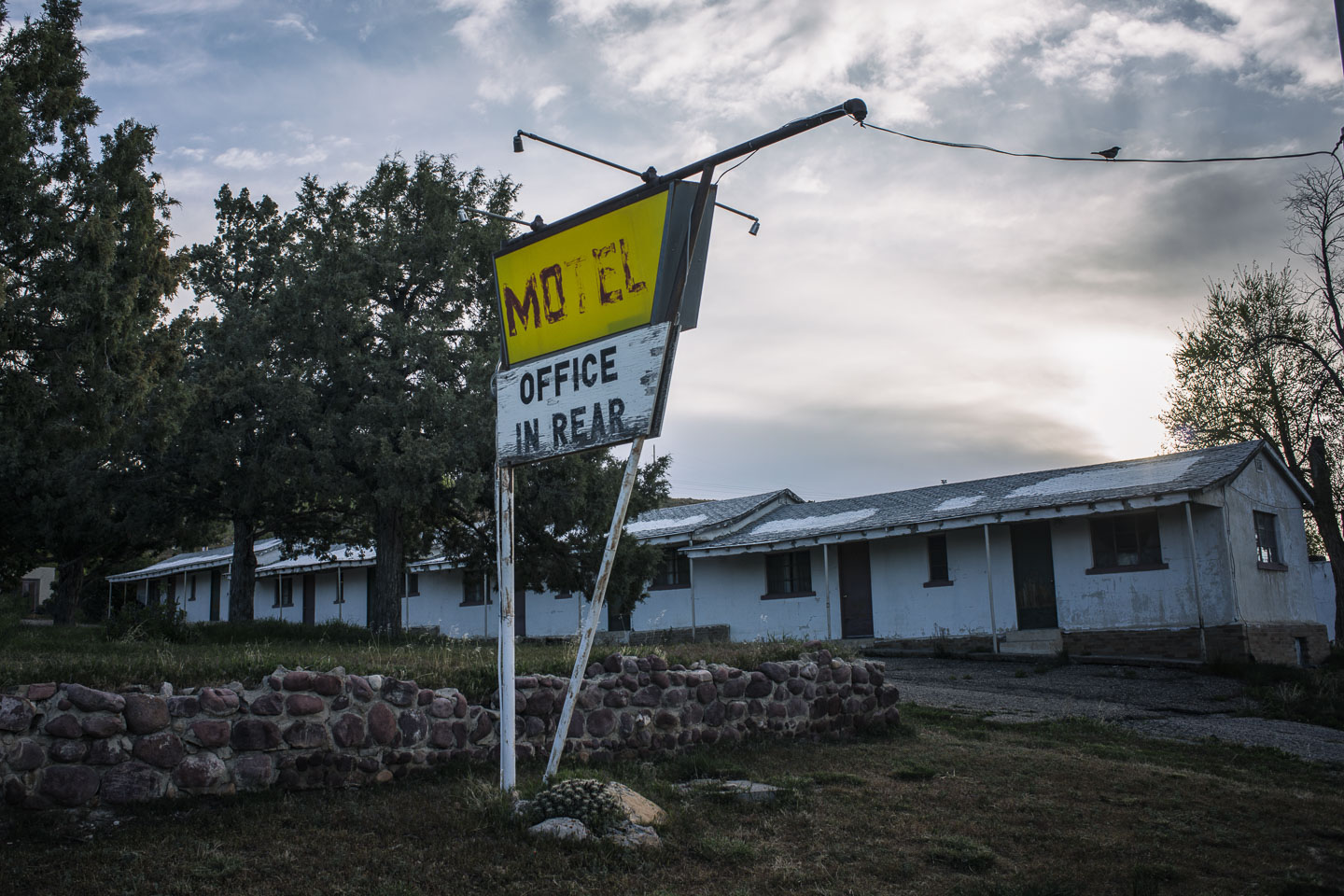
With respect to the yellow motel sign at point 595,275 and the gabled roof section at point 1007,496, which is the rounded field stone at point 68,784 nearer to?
the yellow motel sign at point 595,275

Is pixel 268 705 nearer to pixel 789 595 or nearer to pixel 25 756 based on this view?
pixel 25 756

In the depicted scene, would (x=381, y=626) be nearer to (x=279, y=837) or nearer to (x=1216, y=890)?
(x=279, y=837)

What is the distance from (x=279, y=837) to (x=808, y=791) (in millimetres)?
3520

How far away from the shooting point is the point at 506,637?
6.42 m

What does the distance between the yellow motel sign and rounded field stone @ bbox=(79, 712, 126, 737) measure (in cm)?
339

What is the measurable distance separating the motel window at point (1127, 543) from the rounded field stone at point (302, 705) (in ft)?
52.2

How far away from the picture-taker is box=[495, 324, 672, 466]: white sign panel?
630 centimetres

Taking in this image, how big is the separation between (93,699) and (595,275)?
4.03m

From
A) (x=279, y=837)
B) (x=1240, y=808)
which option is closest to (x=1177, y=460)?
(x=1240, y=808)

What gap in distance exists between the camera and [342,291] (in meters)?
16.3

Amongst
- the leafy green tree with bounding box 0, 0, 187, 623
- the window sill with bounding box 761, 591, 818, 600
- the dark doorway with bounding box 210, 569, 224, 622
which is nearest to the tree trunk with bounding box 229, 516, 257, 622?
the leafy green tree with bounding box 0, 0, 187, 623

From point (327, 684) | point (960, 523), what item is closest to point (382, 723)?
point (327, 684)

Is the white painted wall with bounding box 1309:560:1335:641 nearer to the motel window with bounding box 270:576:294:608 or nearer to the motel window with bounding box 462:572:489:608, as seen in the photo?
the motel window with bounding box 462:572:489:608

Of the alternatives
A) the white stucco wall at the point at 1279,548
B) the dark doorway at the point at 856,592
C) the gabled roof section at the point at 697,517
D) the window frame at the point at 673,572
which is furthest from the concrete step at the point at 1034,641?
the window frame at the point at 673,572
